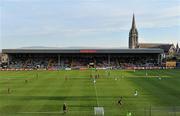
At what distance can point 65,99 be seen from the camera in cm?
4816

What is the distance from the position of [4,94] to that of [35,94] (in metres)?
4.26

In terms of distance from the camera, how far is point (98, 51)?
15350 cm

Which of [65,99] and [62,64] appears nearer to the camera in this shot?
[65,99]

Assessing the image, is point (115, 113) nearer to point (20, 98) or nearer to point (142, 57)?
point (20, 98)

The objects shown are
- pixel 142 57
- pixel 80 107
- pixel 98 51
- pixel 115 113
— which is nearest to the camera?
pixel 115 113

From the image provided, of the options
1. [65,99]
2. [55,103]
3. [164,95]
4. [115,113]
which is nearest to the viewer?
[115,113]

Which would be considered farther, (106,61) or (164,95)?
(106,61)

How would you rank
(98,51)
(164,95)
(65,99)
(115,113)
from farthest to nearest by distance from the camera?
1. (98,51)
2. (164,95)
3. (65,99)
4. (115,113)

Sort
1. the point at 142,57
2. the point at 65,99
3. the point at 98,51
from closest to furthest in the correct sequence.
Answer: the point at 65,99 < the point at 98,51 < the point at 142,57

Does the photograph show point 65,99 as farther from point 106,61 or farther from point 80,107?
point 106,61

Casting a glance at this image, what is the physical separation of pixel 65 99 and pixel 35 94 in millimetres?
6486

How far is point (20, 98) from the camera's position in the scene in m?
49.3

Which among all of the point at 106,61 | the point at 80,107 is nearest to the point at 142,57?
the point at 106,61

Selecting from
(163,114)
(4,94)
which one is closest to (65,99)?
Result: (4,94)
